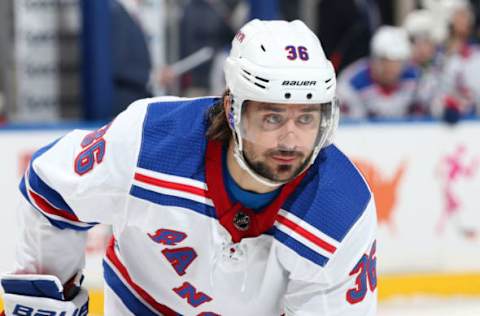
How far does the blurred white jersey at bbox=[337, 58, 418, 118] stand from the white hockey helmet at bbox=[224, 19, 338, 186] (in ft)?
9.64

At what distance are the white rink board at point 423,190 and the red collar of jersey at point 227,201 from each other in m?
2.38

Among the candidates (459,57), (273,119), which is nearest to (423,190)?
(459,57)

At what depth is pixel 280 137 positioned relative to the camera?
90.3 inches

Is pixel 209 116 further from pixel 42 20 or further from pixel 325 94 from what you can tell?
pixel 42 20

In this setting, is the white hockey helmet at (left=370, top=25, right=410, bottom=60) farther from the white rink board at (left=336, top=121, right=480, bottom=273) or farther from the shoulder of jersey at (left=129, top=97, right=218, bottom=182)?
the shoulder of jersey at (left=129, top=97, right=218, bottom=182)

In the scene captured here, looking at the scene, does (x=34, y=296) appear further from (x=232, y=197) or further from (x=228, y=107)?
(x=228, y=107)

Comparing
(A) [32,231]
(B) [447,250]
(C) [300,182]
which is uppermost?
(C) [300,182]

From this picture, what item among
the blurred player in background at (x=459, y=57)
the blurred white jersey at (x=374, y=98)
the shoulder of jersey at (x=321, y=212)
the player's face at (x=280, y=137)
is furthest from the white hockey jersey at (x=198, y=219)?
the blurred player in background at (x=459, y=57)

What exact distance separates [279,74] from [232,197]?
0.30 metres

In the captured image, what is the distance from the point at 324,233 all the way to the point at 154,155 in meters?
0.38

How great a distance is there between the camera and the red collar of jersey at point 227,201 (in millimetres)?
2408

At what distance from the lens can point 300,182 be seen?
2.41 m

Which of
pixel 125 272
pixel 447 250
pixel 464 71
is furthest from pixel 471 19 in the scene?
pixel 125 272

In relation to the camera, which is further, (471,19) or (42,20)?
(471,19)
